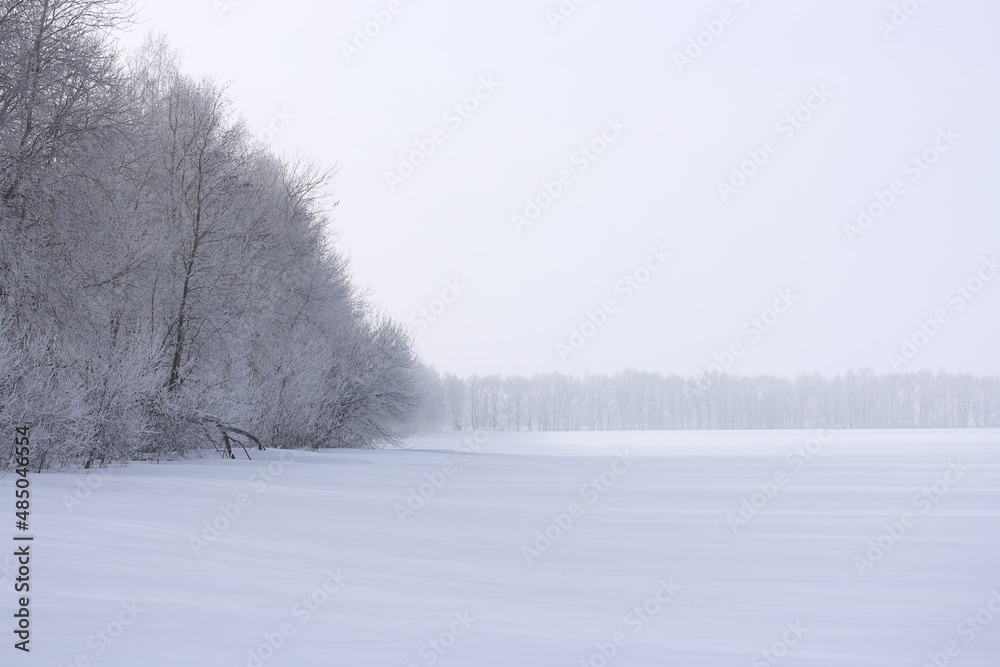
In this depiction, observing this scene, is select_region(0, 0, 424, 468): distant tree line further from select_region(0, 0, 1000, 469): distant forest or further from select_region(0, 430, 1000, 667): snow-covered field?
select_region(0, 430, 1000, 667): snow-covered field

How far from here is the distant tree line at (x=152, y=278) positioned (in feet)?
50.4

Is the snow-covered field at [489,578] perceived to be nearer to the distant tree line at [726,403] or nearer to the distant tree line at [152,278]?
the distant tree line at [152,278]

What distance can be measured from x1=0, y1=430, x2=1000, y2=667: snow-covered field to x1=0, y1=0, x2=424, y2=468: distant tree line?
8.27ft

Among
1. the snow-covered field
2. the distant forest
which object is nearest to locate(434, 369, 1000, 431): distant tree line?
the distant forest

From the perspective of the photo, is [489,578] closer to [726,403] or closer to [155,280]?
[155,280]

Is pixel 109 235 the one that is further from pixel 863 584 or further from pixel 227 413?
pixel 863 584

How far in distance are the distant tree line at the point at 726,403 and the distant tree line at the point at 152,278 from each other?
94.9m

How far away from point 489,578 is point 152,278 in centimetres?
1552

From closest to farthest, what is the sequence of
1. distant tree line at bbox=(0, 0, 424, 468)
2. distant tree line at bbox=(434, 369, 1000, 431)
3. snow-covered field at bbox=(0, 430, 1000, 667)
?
snow-covered field at bbox=(0, 430, 1000, 667)
distant tree line at bbox=(0, 0, 424, 468)
distant tree line at bbox=(434, 369, 1000, 431)

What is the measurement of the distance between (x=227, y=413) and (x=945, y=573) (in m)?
15.7

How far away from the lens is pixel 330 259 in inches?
1280

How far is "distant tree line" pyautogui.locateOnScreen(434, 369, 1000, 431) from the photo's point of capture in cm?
12950

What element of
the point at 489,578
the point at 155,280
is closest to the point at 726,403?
the point at 155,280

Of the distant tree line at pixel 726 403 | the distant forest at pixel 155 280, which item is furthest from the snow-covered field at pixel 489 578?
the distant tree line at pixel 726 403
